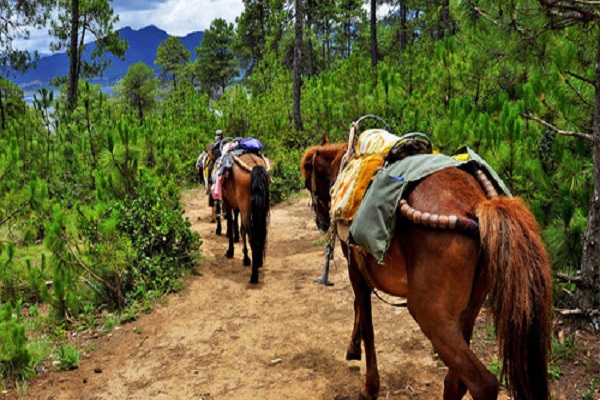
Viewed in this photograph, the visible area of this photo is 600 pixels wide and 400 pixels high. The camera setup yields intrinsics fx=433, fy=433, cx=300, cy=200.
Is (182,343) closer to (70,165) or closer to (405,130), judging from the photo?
(70,165)

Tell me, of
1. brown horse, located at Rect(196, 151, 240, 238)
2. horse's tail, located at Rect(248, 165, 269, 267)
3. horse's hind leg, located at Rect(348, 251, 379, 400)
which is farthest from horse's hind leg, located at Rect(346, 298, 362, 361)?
brown horse, located at Rect(196, 151, 240, 238)

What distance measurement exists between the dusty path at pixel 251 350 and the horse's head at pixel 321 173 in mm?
1202

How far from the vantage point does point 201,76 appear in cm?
3856

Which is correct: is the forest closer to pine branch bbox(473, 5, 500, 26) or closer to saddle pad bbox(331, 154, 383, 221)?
pine branch bbox(473, 5, 500, 26)

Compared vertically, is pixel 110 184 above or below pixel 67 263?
above

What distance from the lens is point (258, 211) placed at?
571 centimetres

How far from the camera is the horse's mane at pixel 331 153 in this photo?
4.11 metres

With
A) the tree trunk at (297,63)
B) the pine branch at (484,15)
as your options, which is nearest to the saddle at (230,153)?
the pine branch at (484,15)

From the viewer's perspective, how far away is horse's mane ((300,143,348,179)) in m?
4.11

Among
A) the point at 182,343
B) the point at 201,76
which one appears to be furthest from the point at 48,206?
the point at 201,76

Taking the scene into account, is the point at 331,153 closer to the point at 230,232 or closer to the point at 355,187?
the point at 355,187

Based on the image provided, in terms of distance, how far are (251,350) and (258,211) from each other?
1.97 m

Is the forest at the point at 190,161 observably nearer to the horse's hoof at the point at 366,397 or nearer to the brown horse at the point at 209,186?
the brown horse at the point at 209,186

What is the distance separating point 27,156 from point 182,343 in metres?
6.46
